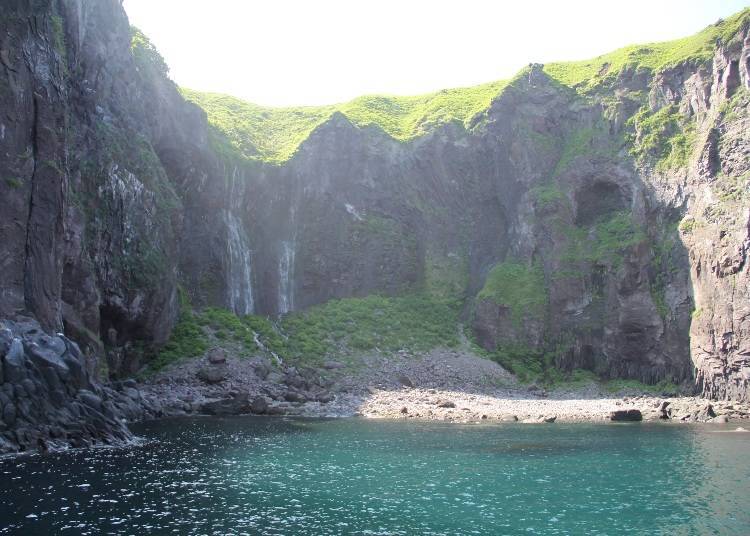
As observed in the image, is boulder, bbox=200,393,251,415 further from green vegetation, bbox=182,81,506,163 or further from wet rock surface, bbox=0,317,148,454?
green vegetation, bbox=182,81,506,163

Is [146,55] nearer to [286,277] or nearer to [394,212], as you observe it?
[286,277]

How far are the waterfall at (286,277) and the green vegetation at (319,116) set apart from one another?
1217cm

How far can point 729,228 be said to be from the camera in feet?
201

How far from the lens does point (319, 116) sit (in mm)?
111250

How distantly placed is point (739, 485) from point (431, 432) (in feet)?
68.9

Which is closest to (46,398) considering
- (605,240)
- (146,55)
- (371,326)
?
(371,326)

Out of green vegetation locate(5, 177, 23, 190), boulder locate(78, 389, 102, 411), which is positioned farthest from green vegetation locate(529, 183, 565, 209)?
green vegetation locate(5, 177, 23, 190)

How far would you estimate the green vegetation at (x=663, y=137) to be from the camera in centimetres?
7310

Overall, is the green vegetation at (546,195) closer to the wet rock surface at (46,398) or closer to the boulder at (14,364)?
the wet rock surface at (46,398)

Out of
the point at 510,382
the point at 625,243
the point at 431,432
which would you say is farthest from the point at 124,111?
the point at 625,243

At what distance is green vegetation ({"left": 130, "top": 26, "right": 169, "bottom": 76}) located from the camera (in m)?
72.9

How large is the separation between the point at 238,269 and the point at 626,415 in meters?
44.4

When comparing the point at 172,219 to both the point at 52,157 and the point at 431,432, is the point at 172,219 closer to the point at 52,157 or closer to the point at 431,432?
the point at 52,157

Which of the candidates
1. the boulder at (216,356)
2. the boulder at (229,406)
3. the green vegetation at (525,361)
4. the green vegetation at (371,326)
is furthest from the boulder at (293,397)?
the green vegetation at (525,361)
